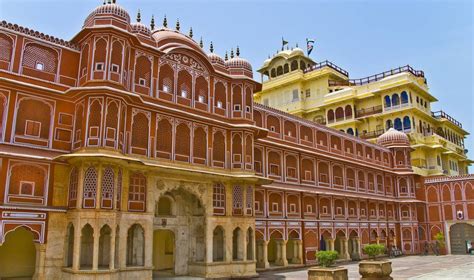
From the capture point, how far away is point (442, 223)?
43.6 m

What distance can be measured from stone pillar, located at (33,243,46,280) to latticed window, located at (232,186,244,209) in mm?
10366

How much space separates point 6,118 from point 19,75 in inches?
84.1

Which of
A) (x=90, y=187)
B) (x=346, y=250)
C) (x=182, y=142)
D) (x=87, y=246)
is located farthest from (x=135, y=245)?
(x=346, y=250)

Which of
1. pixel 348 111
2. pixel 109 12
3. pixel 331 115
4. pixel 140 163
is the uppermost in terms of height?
pixel 348 111

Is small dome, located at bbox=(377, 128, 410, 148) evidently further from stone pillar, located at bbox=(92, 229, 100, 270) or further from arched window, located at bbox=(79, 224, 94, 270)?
stone pillar, located at bbox=(92, 229, 100, 270)

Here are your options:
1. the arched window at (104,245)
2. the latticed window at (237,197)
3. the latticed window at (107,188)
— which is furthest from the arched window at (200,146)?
the arched window at (104,245)

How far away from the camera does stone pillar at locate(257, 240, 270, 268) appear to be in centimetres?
2819

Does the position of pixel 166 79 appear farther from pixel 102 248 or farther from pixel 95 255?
pixel 95 255

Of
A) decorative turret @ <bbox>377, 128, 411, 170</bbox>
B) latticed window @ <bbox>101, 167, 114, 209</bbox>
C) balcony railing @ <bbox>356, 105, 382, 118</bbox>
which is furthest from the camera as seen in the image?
balcony railing @ <bbox>356, 105, 382, 118</bbox>

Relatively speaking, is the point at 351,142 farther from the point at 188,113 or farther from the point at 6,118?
the point at 6,118

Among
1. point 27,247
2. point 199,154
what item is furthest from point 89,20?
point 27,247

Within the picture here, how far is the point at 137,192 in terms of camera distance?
67.1ft

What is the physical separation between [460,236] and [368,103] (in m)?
17.3

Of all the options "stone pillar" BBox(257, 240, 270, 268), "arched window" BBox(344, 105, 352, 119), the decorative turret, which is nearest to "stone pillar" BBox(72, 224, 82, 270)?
"stone pillar" BBox(257, 240, 270, 268)
